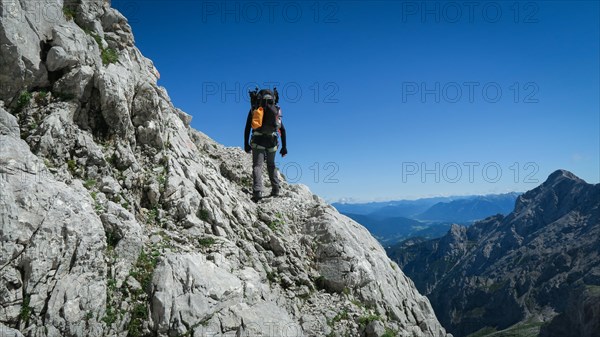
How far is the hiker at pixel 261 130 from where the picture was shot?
1988cm

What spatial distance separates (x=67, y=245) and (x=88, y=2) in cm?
1408

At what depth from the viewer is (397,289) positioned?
19484 mm

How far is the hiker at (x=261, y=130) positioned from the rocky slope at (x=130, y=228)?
1.79m

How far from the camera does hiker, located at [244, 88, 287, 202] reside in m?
19.9

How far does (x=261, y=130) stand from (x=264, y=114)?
918 mm

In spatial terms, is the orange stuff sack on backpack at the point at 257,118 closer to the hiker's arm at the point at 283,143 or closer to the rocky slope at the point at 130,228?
the hiker's arm at the point at 283,143

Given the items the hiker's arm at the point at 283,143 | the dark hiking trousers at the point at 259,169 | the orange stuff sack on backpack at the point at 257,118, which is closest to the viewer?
the orange stuff sack on backpack at the point at 257,118

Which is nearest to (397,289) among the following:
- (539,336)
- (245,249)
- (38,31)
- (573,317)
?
(245,249)

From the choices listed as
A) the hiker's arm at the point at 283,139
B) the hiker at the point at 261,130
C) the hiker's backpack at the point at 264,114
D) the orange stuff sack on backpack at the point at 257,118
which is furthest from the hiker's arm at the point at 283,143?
the orange stuff sack on backpack at the point at 257,118

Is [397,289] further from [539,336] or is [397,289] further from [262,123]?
[539,336]

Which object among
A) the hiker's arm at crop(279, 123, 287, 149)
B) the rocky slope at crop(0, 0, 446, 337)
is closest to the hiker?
the hiker's arm at crop(279, 123, 287, 149)

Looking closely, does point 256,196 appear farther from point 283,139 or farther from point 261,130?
point 283,139

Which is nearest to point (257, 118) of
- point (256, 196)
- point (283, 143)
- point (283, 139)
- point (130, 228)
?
point (283, 139)

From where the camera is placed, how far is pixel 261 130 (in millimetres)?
20219
